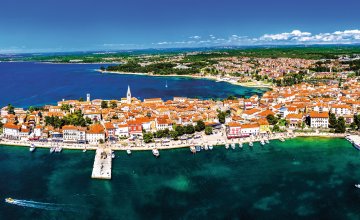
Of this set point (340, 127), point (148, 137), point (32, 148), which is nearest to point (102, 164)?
point (148, 137)

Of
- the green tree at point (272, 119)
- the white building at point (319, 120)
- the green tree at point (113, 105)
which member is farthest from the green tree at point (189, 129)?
the green tree at point (113, 105)

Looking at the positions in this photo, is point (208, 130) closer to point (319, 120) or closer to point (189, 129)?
point (189, 129)

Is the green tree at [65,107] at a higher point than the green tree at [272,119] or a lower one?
higher

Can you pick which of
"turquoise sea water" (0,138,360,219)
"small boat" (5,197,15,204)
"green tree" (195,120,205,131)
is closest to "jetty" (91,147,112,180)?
"turquoise sea water" (0,138,360,219)

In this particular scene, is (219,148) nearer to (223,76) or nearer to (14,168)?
(14,168)

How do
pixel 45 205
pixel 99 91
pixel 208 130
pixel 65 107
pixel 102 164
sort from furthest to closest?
pixel 99 91 < pixel 65 107 < pixel 208 130 < pixel 102 164 < pixel 45 205

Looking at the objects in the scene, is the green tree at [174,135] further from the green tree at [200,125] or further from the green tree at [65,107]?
the green tree at [65,107]
